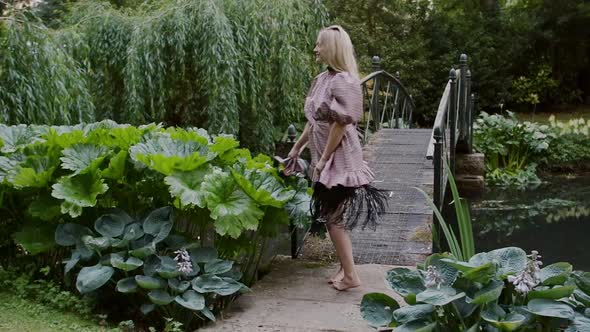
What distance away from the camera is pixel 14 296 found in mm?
3508

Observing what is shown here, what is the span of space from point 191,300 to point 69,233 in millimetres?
800

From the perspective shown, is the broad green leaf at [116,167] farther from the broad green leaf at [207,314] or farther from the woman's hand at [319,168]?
the woman's hand at [319,168]

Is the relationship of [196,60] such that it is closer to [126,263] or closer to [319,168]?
[319,168]

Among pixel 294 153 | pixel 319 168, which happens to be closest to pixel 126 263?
pixel 319 168

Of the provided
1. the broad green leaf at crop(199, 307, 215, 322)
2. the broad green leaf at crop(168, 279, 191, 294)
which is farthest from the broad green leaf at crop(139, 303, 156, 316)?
the broad green leaf at crop(199, 307, 215, 322)

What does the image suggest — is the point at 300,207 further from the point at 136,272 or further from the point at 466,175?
the point at 466,175

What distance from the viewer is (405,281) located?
2805 mm

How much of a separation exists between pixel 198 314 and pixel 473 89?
15.3 m

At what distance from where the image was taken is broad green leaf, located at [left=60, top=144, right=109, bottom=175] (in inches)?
139

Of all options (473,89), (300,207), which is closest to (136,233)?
(300,207)

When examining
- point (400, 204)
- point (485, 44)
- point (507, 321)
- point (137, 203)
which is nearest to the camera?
point (507, 321)

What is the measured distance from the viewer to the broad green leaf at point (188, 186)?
11.4 ft

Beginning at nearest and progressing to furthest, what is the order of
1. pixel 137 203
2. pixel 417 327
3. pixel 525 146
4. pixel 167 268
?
1. pixel 417 327
2. pixel 167 268
3. pixel 137 203
4. pixel 525 146

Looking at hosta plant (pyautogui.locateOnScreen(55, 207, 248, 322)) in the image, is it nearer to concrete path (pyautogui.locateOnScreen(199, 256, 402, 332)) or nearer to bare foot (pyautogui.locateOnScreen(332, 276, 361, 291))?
concrete path (pyautogui.locateOnScreen(199, 256, 402, 332))
